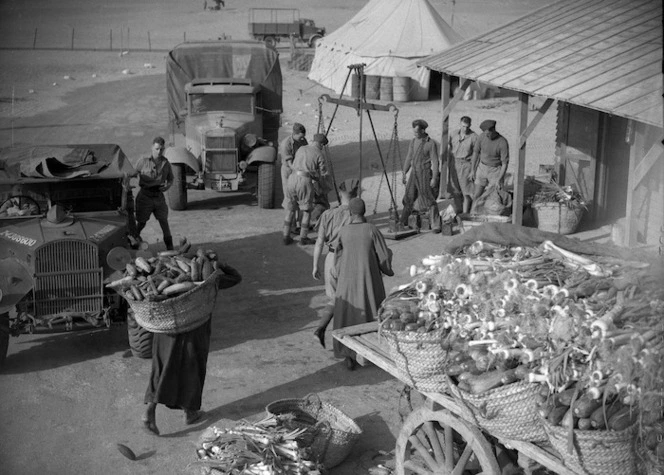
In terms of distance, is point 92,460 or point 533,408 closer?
point 533,408

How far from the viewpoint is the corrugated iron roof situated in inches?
457

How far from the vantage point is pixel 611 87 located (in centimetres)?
1191

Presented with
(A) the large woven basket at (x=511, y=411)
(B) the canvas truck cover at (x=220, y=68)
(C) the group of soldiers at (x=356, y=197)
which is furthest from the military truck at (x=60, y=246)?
(B) the canvas truck cover at (x=220, y=68)

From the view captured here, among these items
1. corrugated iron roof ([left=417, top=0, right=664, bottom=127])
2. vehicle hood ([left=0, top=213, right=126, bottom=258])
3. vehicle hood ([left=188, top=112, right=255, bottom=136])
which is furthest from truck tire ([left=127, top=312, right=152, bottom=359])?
vehicle hood ([left=188, top=112, right=255, bottom=136])

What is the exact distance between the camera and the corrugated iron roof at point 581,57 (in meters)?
11.6

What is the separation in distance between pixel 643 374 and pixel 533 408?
0.70 meters

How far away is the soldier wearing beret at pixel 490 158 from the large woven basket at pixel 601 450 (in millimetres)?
10104

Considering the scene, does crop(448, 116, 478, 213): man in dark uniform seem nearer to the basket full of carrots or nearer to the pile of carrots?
the pile of carrots

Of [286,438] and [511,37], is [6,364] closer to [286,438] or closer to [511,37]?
[286,438]

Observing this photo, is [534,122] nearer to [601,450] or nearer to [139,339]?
[139,339]

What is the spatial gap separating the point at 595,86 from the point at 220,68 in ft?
30.6

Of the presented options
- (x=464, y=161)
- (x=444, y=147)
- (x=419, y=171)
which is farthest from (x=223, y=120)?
(x=464, y=161)

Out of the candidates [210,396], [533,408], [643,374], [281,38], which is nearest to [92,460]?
[210,396]

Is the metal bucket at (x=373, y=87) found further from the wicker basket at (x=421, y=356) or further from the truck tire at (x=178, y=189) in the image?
the wicker basket at (x=421, y=356)
